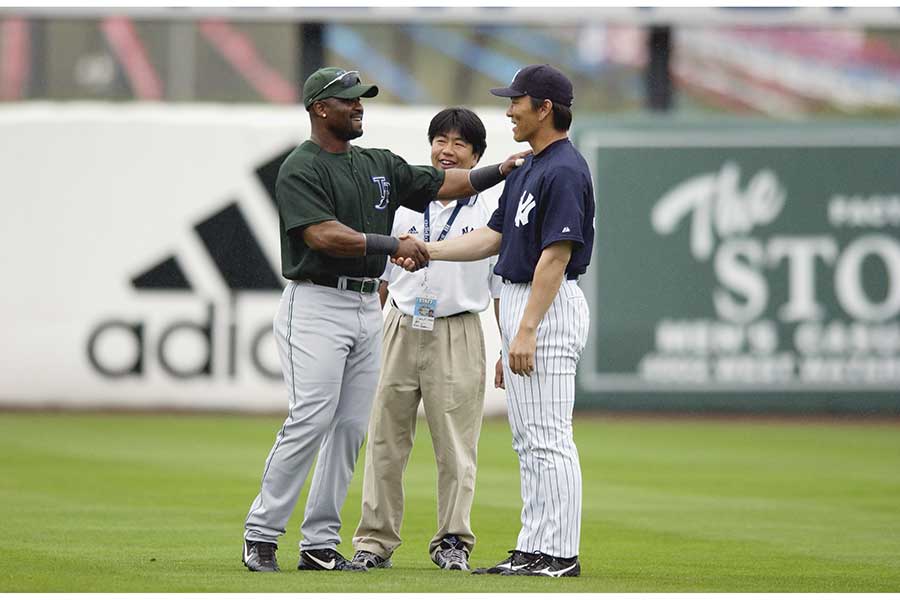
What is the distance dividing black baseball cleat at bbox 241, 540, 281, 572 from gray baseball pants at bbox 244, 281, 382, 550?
3 centimetres

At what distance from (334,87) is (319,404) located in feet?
4.69

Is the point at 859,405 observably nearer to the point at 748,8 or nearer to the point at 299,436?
the point at 748,8

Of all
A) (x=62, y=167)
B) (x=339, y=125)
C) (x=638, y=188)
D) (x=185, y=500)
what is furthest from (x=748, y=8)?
(x=339, y=125)

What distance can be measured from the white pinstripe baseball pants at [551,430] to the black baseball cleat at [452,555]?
437 millimetres

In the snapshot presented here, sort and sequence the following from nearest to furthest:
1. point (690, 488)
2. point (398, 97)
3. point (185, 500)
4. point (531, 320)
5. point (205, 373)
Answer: point (531, 320) → point (185, 500) → point (690, 488) → point (205, 373) → point (398, 97)

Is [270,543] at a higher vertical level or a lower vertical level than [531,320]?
lower

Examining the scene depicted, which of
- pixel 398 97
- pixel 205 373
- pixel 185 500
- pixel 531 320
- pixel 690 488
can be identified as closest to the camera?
pixel 531 320

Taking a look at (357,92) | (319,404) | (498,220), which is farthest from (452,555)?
(357,92)

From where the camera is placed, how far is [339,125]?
283 inches

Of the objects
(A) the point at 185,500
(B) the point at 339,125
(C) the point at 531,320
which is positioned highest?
(B) the point at 339,125

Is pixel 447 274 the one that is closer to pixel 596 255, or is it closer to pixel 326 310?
pixel 326 310

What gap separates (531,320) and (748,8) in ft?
38.9

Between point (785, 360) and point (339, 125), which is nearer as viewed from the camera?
point (339, 125)

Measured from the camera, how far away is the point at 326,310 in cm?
719
